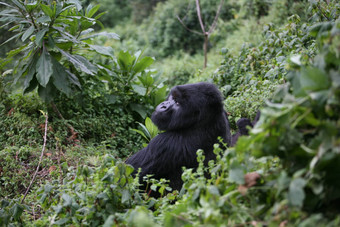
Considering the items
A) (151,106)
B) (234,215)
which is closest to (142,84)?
(151,106)

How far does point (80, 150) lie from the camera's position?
4.20 m

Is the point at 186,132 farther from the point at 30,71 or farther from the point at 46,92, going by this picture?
the point at 30,71

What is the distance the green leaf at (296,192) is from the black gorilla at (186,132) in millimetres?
1787

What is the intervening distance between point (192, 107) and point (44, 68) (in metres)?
1.80

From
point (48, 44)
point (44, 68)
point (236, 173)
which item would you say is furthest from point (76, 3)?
point (236, 173)

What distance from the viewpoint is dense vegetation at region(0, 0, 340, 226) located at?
4.66ft

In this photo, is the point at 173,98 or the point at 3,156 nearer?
the point at 173,98

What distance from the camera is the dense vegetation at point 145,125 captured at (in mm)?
1422

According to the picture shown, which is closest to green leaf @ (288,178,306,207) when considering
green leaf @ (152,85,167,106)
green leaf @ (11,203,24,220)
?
green leaf @ (11,203,24,220)

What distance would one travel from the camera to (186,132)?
3189 millimetres

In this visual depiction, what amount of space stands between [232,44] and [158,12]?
4239mm

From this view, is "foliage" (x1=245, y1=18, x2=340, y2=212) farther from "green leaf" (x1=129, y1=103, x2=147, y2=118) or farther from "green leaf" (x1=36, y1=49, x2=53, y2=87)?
"green leaf" (x1=129, y1=103, x2=147, y2=118)

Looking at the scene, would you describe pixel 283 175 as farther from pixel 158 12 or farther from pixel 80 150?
pixel 158 12

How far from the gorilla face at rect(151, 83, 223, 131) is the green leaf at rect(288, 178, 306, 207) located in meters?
1.82
